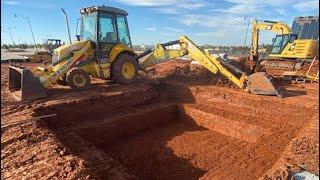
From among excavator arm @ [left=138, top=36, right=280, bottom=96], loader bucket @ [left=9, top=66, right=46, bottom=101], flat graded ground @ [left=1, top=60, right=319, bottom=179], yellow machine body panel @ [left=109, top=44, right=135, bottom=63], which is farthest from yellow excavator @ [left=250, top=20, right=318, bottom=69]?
loader bucket @ [left=9, top=66, right=46, bottom=101]

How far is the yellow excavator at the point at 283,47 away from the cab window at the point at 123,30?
711 cm

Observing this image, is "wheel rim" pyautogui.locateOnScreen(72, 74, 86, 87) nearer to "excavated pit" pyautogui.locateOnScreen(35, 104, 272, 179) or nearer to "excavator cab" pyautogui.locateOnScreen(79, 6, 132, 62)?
"excavator cab" pyautogui.locateOnScreen(79, 6, 132, 62)

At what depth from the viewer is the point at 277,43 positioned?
1627cm

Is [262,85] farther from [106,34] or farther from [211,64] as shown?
[106,34]

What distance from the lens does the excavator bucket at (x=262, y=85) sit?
29.3ft

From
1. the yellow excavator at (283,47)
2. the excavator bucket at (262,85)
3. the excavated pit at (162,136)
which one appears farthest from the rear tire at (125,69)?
the yellow excavator at (283,47)

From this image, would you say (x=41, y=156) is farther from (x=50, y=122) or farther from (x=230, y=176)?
(x=230, y=176)

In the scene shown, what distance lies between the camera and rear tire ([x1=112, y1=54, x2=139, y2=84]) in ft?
33.8

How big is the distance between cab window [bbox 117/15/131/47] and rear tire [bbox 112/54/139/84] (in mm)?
574

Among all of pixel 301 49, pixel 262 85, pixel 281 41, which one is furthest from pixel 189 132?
pixel 281 41

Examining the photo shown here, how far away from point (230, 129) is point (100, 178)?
456cm

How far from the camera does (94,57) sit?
32.7 ft

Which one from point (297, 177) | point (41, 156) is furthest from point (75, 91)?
point (297, 177)

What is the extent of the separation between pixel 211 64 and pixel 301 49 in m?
6.89
